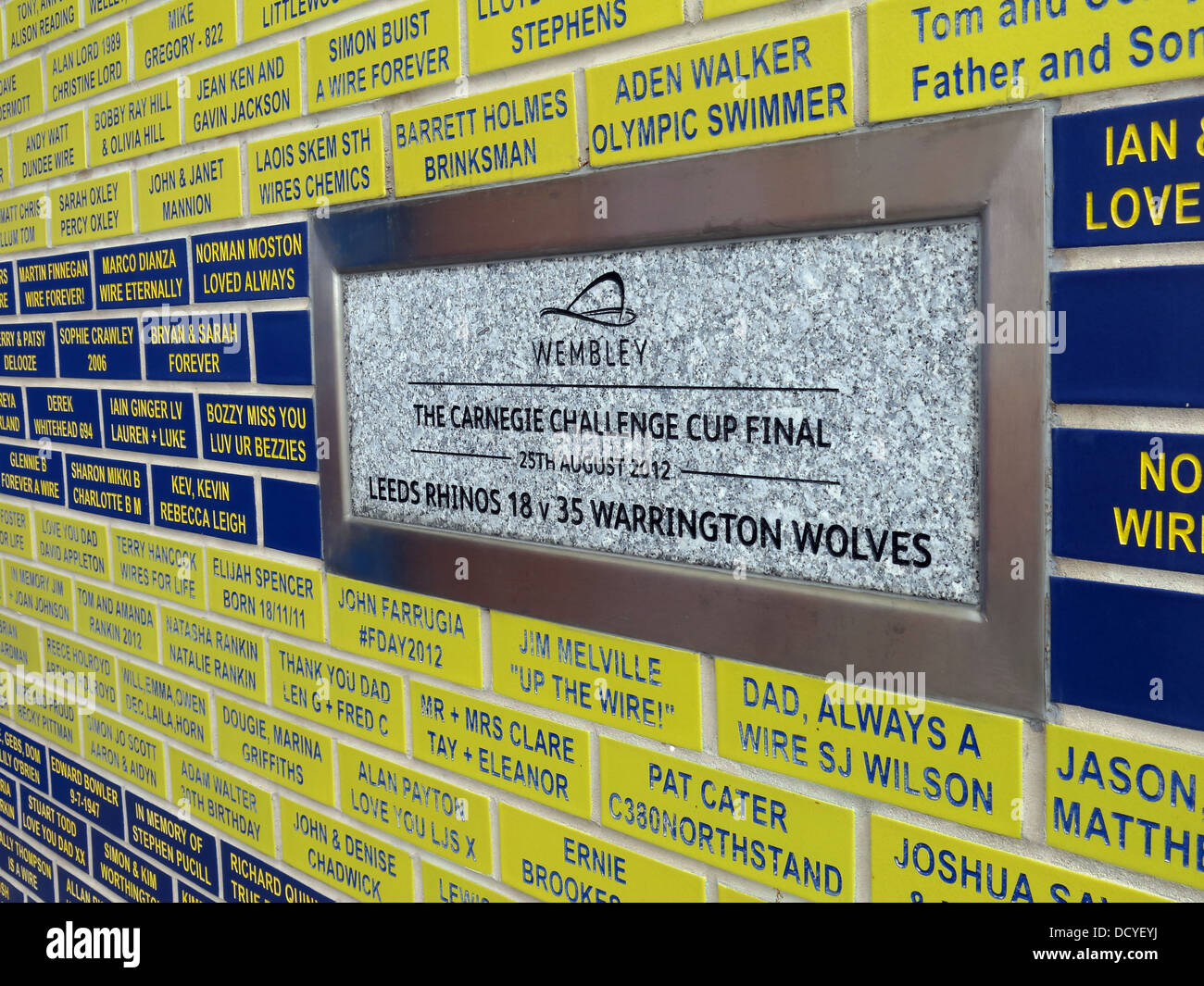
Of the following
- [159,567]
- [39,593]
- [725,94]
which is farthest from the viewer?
[39,593]

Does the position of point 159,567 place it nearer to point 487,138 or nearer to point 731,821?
point 487,138

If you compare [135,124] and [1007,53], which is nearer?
[1007,53]

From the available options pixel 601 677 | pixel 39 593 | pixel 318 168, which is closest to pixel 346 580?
pixel 601 677

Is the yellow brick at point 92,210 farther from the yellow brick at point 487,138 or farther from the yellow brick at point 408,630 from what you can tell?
the yellow brick at point 408,630

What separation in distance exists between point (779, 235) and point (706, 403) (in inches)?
8.7

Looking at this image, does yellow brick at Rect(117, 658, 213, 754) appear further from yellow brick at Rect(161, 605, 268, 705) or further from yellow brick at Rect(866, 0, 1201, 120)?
yellow brick at Rect(866, 0, 1201, 120)

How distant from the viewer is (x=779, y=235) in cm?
127

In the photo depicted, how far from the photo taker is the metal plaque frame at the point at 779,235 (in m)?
1.09

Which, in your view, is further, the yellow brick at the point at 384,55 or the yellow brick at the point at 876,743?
the yellow brick at the point at 384,55

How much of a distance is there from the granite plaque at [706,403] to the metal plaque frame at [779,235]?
0.08 ft

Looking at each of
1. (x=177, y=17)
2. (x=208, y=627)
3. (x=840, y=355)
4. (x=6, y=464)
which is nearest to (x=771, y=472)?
(x=840, y=355)

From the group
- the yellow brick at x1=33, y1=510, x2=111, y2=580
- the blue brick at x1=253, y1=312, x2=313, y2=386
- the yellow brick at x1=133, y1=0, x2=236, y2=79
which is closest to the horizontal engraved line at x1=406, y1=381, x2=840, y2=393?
the blue brick at x1=253, y1=312, x2=313, y2=386

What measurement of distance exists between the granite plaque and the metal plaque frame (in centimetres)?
3

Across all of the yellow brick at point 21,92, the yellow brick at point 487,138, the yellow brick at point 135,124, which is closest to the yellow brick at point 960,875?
the yellow brick at point 487,138
